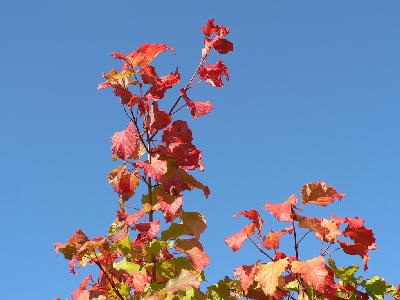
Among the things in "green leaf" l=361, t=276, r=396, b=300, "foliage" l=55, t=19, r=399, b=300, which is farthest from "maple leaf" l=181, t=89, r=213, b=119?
"green leaf" l=361, t=276, r=396, b=300

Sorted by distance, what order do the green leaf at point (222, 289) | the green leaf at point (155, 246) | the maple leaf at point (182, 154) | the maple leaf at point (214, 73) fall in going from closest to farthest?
the green leaf at point (155, 246), the maple leaf at point (182, 154), the green leaf at point (222, 289), the maple leaf at point (214, 73)

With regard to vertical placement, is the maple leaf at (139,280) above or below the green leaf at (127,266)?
below

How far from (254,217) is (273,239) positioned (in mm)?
198

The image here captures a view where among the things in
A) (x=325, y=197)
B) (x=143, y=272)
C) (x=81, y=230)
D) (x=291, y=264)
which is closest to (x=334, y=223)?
(x=325, y=197)

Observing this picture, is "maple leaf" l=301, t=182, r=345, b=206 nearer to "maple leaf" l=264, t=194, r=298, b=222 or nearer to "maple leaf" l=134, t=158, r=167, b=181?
"maple leaf" l=264, t=194, r=298, b=222

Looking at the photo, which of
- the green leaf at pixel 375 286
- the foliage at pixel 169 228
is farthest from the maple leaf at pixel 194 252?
the green leaf at pixel 375 286

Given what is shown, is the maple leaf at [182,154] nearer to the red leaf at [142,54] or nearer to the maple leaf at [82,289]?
the red leaf at [142,54]

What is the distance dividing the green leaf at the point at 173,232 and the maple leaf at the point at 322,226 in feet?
2.52

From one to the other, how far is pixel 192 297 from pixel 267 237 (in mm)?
657

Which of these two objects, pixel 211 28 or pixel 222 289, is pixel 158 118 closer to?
pixel 211 28

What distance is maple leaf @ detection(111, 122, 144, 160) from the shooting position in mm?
3559

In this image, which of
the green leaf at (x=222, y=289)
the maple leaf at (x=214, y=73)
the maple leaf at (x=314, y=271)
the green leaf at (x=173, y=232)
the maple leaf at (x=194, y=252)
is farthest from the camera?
the maple leaf at (x=214, y=73)

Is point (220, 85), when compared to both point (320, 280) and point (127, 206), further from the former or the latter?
point (320, 280)

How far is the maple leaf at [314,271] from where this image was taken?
313cm
